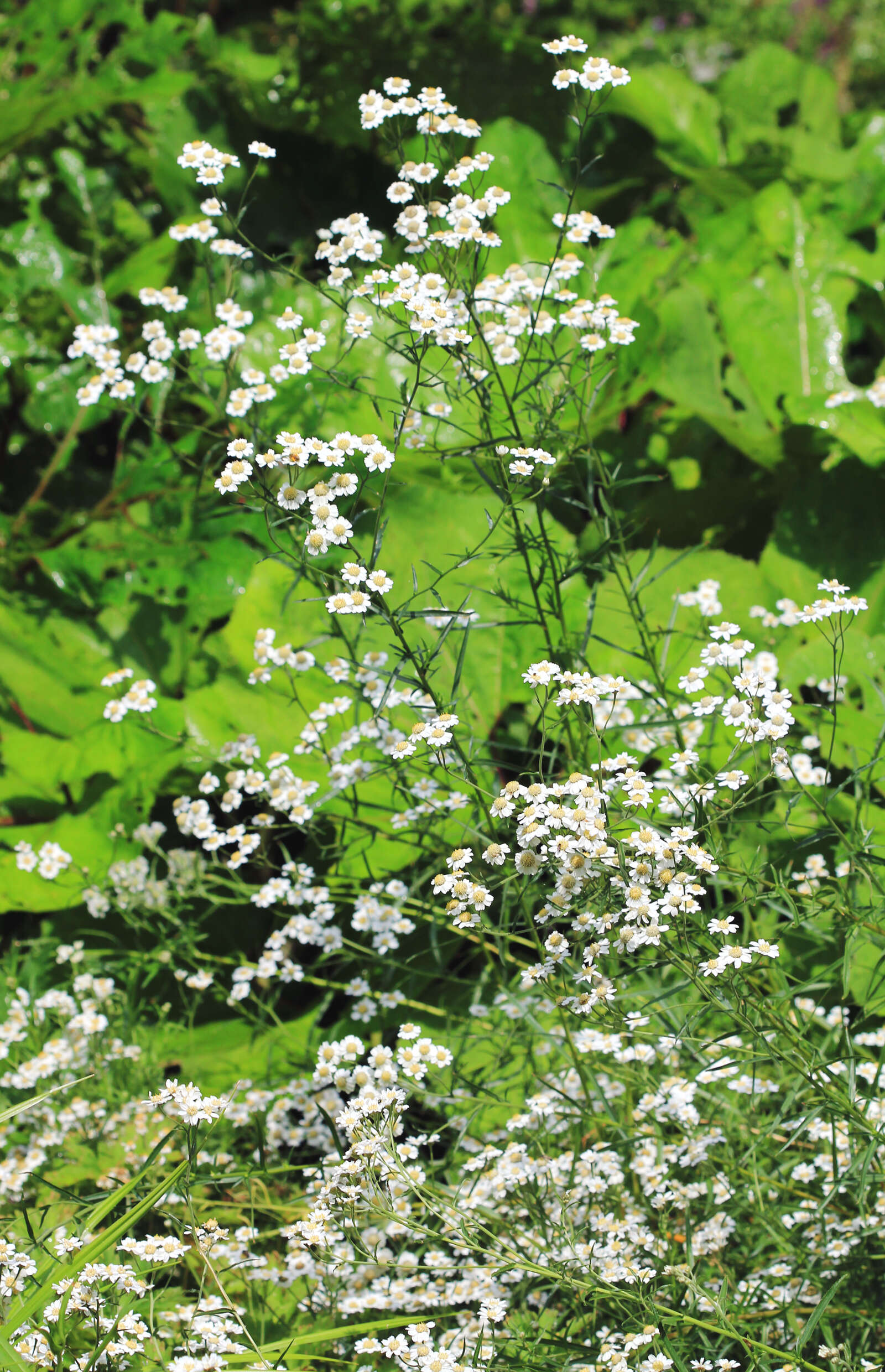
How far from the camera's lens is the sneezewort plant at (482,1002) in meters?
1.12

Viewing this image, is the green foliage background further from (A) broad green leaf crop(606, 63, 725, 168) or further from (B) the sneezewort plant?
(B) the sneezewort plant

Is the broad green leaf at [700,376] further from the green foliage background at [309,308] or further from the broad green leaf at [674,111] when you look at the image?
the broad green leaf at [674,111]

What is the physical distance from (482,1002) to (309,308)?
5.27 ft

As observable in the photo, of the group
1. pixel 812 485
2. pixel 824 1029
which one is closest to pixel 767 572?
pixel 812 485

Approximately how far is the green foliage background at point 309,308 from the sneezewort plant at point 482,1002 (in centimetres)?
35

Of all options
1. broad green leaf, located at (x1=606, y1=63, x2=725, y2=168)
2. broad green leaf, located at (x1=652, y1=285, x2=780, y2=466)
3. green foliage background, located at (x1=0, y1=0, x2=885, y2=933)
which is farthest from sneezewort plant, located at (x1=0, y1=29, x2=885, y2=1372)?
broad green leaf, located at (x1=606, y1=63, x2=725, y2=168)

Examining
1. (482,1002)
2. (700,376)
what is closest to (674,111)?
(700,376)

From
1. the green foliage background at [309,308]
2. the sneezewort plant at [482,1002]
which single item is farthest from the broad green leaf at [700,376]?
the sneezewort plant at [482,1002]

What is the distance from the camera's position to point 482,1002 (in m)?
1.85

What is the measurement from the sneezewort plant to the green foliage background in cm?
35

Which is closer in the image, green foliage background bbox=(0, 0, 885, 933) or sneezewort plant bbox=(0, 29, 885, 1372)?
sneezewort plant bbox=(0, 29, 885, 1372)

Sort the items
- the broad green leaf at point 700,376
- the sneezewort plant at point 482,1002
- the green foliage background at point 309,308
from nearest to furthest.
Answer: the sneezewort plant at point 482,1002
the green foliage background at point 309,308
the broad green leaf at point 700,376

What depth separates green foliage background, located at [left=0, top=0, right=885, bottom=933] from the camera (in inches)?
87.9

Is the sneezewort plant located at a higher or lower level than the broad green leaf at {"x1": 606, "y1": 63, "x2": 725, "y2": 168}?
lower
